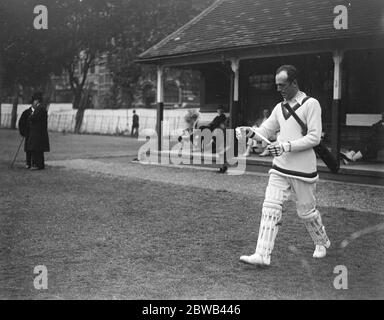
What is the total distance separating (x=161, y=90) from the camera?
716 inches

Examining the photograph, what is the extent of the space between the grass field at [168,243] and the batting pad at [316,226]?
23cm

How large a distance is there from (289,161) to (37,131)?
1023cm

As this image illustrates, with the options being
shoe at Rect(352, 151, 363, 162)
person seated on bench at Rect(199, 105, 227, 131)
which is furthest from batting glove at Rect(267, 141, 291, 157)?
person seated on bench at Rect(199, 105, 227, 131)

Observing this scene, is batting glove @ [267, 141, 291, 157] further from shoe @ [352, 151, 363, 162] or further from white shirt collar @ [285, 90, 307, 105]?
shoe @ [352, 151, 363, 162]

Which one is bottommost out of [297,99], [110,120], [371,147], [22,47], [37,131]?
[371,147]

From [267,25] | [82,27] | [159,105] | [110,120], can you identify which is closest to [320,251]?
[267,25]

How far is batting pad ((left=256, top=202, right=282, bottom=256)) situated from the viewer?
5422mm

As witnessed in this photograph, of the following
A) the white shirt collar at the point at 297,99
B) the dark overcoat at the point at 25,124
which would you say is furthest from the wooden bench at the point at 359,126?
the white shirt collar at the point at 297,99

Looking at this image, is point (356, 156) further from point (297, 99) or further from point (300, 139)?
point (300, 139)

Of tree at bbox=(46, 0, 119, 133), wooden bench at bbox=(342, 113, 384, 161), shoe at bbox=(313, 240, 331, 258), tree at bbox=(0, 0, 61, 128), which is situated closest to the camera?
shoe at bbox=(313, 240, 331, 258)

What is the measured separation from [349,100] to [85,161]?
27.1 feet

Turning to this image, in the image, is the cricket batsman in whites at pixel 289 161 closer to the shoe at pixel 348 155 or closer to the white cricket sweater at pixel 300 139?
the white cricket sweater at pixel 300 139

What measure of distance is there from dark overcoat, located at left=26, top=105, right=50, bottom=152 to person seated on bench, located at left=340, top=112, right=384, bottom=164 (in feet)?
25.4

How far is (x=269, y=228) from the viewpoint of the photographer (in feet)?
17.8
